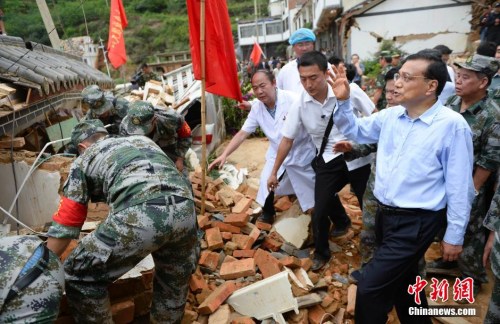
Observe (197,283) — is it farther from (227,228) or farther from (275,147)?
(275,147)

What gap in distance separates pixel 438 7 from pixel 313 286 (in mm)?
16148

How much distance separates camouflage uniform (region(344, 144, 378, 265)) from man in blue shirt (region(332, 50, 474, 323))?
0.70 metres

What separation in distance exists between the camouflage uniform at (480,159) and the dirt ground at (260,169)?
6.4 inches

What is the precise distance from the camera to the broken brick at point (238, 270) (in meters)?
3.19

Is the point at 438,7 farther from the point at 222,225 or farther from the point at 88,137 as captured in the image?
the point at 88,137

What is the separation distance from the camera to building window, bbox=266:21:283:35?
1793 inches

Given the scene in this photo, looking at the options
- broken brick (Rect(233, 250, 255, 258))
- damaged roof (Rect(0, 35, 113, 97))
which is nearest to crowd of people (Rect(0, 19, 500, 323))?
broken brick (Rect(233, 250, 255, 258))

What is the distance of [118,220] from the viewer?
2.02 m

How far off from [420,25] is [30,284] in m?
17.2

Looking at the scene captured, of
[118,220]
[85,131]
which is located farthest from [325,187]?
[85,131]

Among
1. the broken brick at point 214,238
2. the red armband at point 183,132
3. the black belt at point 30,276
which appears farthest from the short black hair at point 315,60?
the black belt at point 30,276

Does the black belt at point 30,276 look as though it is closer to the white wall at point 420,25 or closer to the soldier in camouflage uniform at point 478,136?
the soldier in camouflage uniform at point 478,136

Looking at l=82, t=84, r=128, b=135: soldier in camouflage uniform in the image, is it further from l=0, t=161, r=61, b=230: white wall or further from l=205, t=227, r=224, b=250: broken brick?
l=205, t=227, r=224, b=250: broken brick

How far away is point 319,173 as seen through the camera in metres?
3.37
